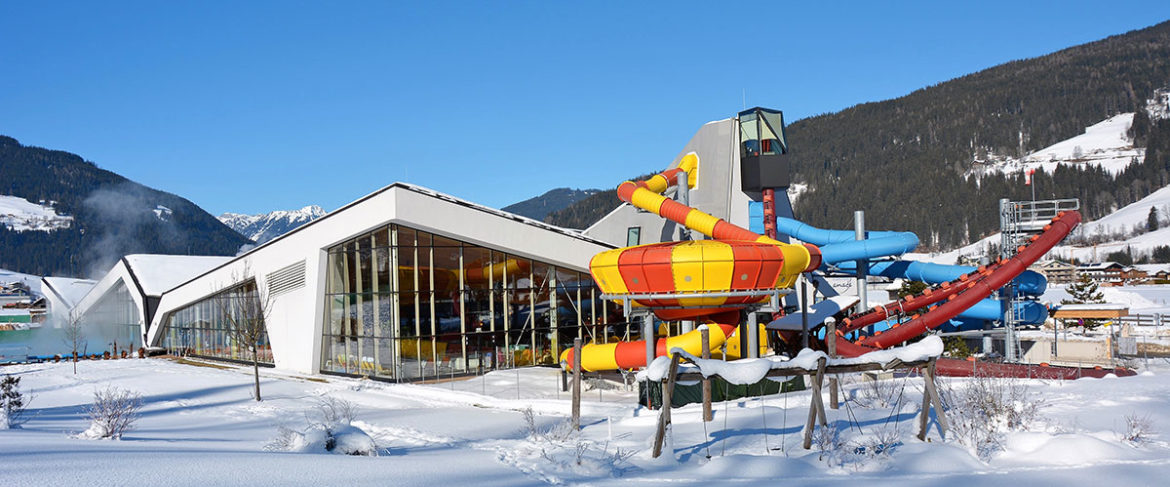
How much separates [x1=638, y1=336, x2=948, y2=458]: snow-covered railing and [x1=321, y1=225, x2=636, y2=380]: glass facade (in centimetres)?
1734

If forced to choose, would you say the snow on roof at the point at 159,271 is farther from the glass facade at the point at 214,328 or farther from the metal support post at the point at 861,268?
the metal support post at the point at 861,268

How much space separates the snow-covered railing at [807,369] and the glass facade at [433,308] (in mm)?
17335

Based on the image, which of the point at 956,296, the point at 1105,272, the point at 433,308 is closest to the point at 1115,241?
the point at 1105,272

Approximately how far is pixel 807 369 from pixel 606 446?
10.5ft

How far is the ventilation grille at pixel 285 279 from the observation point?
30.2 m

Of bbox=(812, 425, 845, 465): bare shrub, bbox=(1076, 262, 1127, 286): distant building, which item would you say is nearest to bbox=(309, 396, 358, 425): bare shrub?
bbox=(812, 425, 845, 465): bare shrub

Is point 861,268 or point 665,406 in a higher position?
point 861,268

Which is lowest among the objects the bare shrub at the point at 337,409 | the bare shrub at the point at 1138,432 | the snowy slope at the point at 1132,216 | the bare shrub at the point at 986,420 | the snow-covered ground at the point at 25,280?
the bare shrub at the point at 337,409

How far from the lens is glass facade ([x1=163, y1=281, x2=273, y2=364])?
33094 millimetres

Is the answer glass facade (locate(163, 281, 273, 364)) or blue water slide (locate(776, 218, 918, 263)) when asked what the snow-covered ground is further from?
blue water slide (locate(776, 218, 918, 263))

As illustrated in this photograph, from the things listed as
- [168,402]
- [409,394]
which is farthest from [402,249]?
[168,402]

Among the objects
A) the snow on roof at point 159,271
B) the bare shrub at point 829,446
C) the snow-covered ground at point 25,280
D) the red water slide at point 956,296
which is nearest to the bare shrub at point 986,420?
the bare shrub at point 829,446

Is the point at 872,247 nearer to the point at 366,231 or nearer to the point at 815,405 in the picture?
the point at 366,231

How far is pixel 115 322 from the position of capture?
49719mm
